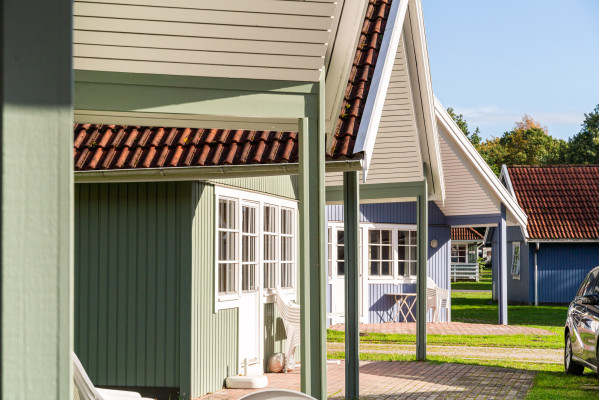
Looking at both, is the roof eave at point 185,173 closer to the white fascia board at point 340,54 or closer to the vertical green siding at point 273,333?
the white fascia board at point 340,54

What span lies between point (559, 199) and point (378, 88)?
80.1 ft

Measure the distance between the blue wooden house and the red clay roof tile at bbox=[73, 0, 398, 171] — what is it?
21.6 metres

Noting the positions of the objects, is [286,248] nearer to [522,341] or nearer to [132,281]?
[132,281]

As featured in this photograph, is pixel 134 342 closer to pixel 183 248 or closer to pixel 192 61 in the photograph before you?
pixel 183 248

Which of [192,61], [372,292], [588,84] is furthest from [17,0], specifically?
[588,84]

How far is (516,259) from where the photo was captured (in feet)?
111

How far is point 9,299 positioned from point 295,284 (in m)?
12.6

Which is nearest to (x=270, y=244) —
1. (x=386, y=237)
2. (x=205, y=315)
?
(x=205, y=315)

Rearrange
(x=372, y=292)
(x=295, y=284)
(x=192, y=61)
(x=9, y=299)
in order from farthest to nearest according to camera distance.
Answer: (x=372, y=292)
(x=295, y=284)
(x=192, y=61)
(x=9, y=299)

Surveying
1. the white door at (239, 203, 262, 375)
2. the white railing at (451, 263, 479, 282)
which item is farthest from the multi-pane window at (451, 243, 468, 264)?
the white door at (239, 203, 262, 375)

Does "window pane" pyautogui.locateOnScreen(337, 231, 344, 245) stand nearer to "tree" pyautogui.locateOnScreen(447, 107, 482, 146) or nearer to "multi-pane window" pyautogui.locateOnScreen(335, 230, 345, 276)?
"multi-pane window" pyautogui.locateOnScreen(335, 230, 345, 276)

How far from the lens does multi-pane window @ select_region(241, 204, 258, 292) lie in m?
12.4

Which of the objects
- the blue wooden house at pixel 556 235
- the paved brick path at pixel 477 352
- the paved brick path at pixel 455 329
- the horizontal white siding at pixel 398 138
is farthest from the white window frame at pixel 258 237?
the blue wooden house at pixel 556 235

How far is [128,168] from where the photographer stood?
968cm
